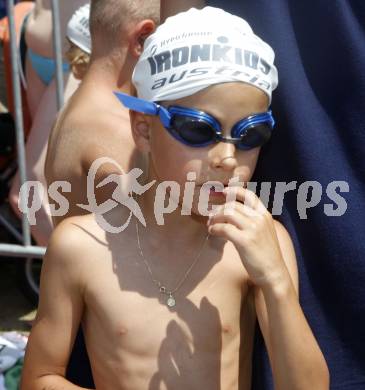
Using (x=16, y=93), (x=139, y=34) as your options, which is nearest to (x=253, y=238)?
(x=139, y=34)

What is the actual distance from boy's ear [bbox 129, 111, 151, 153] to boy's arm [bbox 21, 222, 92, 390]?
0.86ft

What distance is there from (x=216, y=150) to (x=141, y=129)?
0.83ft

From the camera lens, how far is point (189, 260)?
1.85 metres

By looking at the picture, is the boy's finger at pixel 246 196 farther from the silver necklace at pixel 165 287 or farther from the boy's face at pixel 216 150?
the silver necklace at pixel 165 287

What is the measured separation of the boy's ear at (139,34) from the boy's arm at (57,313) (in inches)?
35.9

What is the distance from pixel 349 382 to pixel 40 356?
0.73m

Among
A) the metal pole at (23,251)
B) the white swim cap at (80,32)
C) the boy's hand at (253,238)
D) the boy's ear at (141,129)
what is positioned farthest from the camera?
the metal pole at (23,251)

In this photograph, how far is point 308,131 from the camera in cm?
164

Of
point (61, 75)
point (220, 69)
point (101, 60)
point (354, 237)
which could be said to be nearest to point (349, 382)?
point (354, 237)

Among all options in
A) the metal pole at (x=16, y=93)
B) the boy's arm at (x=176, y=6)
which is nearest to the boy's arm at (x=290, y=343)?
the boy's arm at (x=176, y=6)

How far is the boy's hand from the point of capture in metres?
1.56

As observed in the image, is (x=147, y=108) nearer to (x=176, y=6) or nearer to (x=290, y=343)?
(x=176, y=6)

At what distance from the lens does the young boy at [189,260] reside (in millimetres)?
1585

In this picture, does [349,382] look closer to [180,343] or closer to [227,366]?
[227,366]
